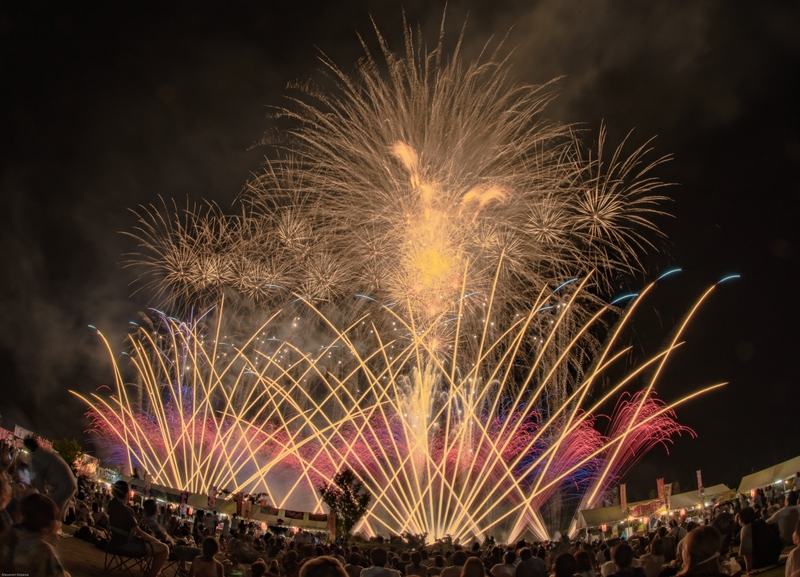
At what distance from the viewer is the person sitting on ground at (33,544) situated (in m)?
4.27

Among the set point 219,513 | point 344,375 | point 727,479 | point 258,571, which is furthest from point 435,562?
point 727,479

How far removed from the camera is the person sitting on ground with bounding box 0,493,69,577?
427 cm

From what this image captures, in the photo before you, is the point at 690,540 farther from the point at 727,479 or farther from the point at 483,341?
the point at 727,479

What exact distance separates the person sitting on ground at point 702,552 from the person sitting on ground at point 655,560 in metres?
3.98

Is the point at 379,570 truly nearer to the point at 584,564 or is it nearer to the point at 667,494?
the point at 584,564

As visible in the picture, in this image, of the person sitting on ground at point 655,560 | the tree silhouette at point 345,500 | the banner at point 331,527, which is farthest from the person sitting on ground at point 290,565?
the tree silhouette at point 345,500

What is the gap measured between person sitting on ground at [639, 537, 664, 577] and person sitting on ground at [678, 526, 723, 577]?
157 inches

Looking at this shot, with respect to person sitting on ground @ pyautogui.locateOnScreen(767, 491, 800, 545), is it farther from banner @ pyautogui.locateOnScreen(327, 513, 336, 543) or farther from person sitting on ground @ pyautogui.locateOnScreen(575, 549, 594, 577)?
banner @ pyautogui.locateOnScreen(327, 513, 336, 543)

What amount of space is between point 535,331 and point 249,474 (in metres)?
28.5

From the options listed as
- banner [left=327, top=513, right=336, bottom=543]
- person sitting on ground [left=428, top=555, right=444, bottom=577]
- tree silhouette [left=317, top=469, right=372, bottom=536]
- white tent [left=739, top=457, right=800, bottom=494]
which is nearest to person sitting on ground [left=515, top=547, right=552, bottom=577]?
person sitting on ground [left=428, top=555, right=444, bottom=577]

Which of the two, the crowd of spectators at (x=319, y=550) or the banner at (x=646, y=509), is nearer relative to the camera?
the crowd of spectators at (x=319, y=550)

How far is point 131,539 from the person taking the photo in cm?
788

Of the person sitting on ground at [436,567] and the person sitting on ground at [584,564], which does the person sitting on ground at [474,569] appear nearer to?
the person sitting on ground at [584,564]

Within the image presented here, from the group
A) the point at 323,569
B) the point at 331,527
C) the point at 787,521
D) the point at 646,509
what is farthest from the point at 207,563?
the point at 646,509
